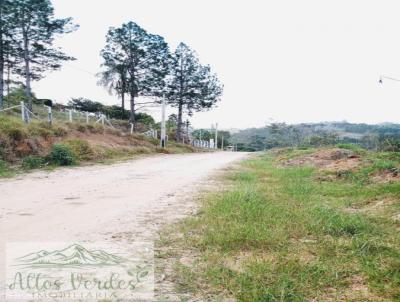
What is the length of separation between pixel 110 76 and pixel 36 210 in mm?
32549

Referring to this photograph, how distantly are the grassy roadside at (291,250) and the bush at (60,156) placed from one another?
10692 mm

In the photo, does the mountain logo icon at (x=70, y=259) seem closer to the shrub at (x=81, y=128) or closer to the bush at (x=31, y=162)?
the bush at (x=31, y=162)

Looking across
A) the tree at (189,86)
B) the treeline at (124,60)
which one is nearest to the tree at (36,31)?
the treeline at (124,60)

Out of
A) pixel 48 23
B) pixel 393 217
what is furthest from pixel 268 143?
pixel 393 217

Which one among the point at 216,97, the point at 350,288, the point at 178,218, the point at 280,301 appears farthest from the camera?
the point at 216,97

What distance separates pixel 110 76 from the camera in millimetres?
37406

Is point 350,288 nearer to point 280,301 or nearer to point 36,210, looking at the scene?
point 280,301

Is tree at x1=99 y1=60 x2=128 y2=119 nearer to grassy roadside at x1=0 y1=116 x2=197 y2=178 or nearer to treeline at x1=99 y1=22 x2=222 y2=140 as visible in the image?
treeline at x1=99 y1=22 x2=222 y2=140

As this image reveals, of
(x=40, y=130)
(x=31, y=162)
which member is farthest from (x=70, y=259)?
(x=40, y=130)

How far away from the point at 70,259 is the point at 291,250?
241 centimetres

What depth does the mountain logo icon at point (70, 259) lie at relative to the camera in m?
3.72

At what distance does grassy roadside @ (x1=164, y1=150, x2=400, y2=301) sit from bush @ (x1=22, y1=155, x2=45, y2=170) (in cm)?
982

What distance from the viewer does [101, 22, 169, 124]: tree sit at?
117 feet

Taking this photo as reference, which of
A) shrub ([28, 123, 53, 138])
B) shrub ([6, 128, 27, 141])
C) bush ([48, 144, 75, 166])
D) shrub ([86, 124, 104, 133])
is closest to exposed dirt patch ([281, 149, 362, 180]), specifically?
bush ([48, 144, 75, 166])
